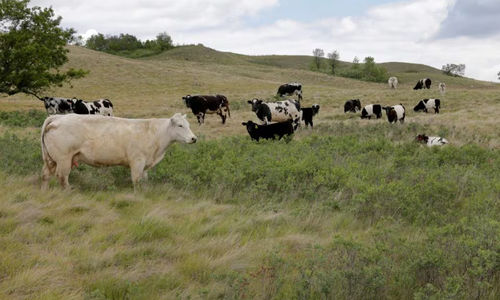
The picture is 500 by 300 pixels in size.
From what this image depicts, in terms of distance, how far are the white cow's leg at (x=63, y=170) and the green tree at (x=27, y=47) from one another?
17.7 m

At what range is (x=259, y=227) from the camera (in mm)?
5707

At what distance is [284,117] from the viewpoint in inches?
719

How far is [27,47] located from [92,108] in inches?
184

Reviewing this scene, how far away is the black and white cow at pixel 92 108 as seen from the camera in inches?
856

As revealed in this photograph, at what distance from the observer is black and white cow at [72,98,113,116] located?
2175 cm

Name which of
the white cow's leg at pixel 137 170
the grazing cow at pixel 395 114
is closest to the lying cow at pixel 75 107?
the grazing cow at pixel 395 114

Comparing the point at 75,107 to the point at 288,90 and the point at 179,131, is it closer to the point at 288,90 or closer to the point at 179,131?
the point at 179,131

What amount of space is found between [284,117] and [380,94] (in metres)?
19.1

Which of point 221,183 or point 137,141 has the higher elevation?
point 137,141

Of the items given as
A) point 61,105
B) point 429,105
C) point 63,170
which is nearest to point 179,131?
point 63,170

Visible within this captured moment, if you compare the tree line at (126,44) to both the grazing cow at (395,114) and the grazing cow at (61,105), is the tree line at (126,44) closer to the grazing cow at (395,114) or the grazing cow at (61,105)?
the grazing cow at (61,105)

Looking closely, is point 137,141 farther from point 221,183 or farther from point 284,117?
point 284,117

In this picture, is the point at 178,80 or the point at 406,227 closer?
the point at 406,227

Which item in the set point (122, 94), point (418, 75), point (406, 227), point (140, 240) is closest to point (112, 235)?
point (140, 240)
